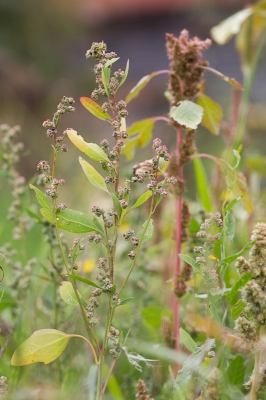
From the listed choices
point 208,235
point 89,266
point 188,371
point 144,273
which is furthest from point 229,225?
point 89,266

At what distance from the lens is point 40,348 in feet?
1.76

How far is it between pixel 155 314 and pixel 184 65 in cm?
39

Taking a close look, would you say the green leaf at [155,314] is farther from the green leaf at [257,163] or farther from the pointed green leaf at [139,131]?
the green leaf at [257,163]

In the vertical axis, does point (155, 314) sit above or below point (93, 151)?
below

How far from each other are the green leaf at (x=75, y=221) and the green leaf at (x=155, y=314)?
0.33 metres

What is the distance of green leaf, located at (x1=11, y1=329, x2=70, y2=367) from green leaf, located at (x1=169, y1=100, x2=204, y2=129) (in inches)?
11.4

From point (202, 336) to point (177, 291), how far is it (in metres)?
0.13

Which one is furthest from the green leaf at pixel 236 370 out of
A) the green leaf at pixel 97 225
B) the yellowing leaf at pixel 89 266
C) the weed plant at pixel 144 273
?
the yellowing leaf at pixel 89 266

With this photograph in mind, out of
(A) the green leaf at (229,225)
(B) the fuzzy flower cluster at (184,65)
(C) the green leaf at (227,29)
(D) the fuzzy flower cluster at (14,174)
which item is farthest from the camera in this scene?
(C) the green leaf at (227,29)

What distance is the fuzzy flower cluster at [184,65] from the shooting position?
2.35 feet

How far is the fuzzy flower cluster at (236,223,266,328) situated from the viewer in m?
0.48

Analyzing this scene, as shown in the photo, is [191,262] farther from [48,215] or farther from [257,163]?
[257,163]

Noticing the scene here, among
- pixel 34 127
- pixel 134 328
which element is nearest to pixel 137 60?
pixel 34 127

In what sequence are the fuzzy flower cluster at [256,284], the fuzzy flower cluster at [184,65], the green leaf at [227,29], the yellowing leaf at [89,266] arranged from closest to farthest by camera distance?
1. the fuzzy flower cluster at [256,284]
2. the fuzzy flower cluster at [184,65]
3. the green leaf at [227,29]
4. the yellowing leaf at [89,266]
